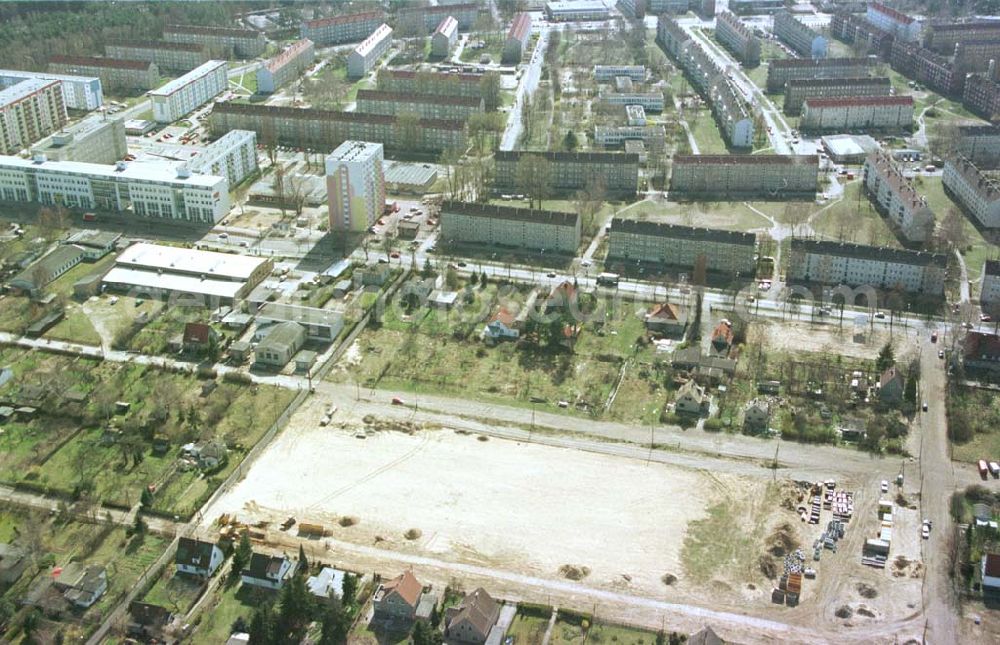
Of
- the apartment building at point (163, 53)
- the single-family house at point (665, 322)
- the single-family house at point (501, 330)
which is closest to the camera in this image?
the single-family house at point (501, 330)

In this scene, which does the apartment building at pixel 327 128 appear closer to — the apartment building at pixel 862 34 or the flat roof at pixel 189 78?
the flat roof at pixel 189 78

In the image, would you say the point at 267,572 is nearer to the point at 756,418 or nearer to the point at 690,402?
the point at 690,402

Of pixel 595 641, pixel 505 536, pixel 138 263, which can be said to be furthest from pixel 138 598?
pixel 138 263

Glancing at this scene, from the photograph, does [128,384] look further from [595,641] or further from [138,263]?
[595,641]

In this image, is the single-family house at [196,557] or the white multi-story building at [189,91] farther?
the white multi-story building at [189,91]

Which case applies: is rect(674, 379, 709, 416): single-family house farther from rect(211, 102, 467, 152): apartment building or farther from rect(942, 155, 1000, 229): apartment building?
rect(211, 102, 467, 152): apartment building

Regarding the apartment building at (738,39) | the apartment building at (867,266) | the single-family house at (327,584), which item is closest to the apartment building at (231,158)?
the apartment building at (867,266)

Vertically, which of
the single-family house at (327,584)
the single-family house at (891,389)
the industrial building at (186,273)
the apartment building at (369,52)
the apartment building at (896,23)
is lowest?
the single-family house at (327,584)
